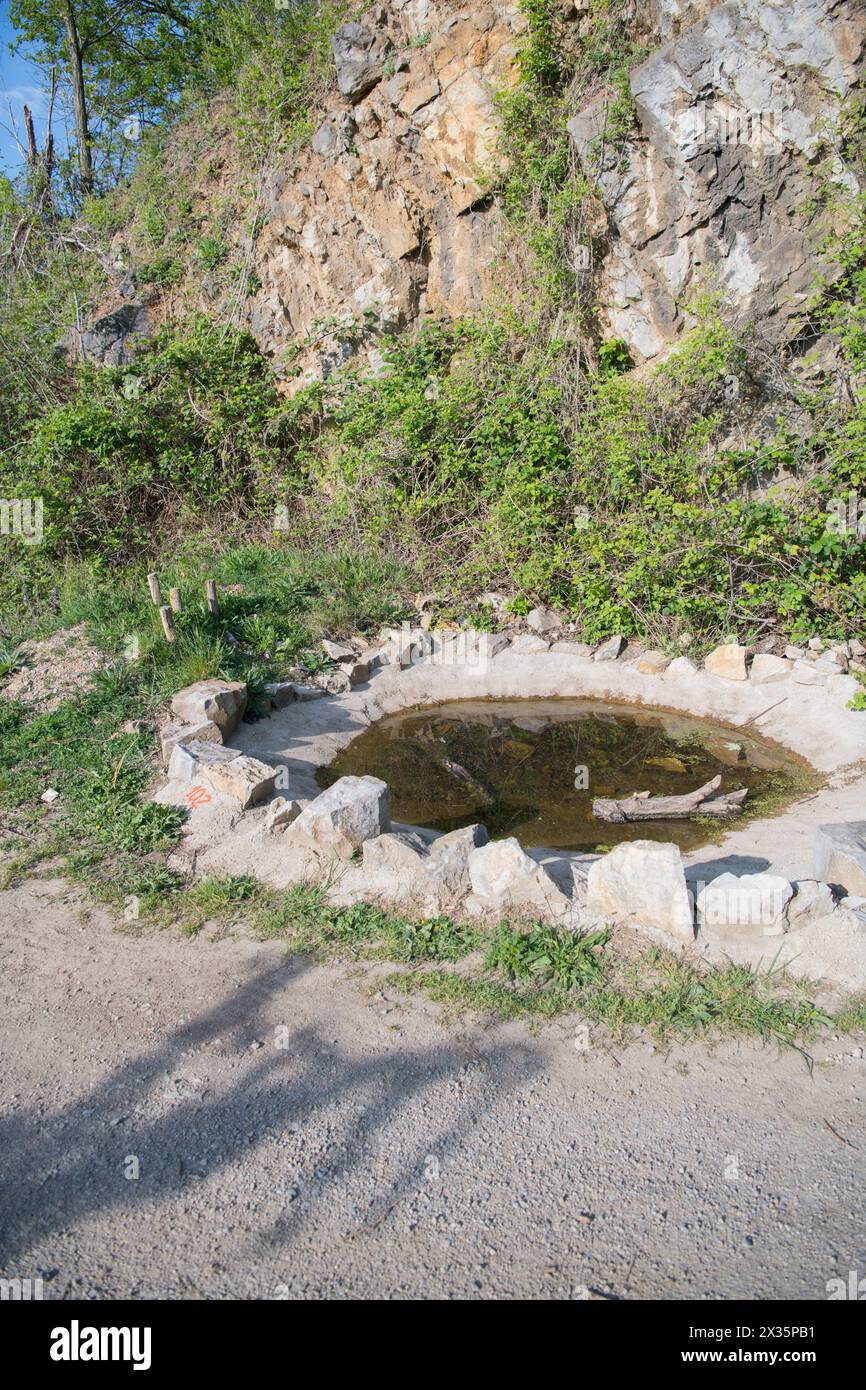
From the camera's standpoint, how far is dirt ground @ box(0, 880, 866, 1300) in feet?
7.81

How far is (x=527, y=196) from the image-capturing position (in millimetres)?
9711

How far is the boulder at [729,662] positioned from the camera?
7008 millimetres

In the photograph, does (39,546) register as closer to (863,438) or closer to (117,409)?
(117,409)

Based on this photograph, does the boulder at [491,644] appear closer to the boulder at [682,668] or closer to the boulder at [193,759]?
the boulder at [682,668]

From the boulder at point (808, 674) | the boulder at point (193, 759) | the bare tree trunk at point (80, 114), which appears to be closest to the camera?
the boulder at point (193, 759)

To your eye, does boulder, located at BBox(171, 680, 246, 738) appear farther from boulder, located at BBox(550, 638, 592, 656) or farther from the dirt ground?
boulder, located at BBox(550, 638, 592, 656)

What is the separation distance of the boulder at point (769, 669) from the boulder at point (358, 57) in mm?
9291

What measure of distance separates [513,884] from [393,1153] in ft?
4.68

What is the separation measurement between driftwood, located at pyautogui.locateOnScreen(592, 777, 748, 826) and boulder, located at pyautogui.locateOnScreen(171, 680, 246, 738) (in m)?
2.79

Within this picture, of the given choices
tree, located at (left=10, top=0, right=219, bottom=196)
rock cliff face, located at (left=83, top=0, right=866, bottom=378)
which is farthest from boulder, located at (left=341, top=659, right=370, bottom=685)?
tree, located at (left=10, top=0, right=219, bottom=196)

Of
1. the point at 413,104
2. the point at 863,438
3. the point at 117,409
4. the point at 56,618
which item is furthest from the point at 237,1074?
the point at 413,104

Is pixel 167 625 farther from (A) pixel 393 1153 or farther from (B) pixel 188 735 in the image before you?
Result: (A) pixel 393 1153

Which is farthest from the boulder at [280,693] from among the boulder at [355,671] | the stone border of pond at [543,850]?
the boulder at [355,671]

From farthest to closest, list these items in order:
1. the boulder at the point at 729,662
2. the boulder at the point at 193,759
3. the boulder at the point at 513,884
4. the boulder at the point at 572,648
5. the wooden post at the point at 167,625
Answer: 1. the boulder at the point at 572,648
2. the boulder at the point at 729,662
3. the wooden post at the point at 167,625
4. the boulder at the point at 193,759
5. the boulder at the point at 513,884
